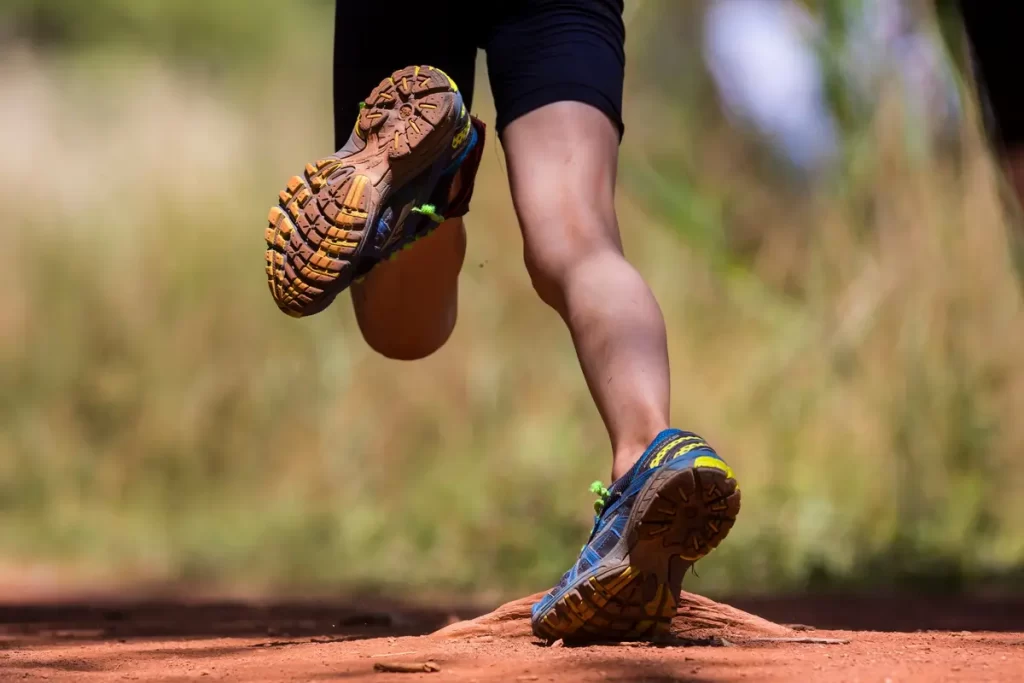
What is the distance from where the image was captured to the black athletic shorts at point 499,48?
199 centimetres

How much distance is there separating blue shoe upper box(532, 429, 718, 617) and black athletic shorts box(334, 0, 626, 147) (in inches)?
22.7

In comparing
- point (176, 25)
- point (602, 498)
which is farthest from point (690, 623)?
point (176, 25)

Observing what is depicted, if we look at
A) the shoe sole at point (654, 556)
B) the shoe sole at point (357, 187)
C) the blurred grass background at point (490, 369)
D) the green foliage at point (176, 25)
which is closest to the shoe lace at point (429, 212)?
the shoe sole at point (357, 187)

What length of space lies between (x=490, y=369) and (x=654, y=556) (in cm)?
428

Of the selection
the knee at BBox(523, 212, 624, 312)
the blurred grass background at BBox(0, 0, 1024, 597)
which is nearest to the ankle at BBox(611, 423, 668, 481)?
the knee at BBox(523, 212, 624, 312)

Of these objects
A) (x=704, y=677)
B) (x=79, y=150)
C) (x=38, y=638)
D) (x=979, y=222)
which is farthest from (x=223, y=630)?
(x=79, y=150)

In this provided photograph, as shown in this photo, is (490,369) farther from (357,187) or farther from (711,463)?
(711,463)

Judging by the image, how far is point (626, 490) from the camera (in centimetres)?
171

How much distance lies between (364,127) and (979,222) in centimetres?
393

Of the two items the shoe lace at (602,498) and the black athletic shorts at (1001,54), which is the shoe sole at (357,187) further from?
the black athletic shorts at (1001,54)

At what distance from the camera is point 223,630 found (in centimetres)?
289

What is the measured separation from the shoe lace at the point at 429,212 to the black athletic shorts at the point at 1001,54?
155 centimetres

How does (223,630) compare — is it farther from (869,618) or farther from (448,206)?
(869,618)

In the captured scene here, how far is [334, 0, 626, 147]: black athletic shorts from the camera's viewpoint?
6.53 feet
